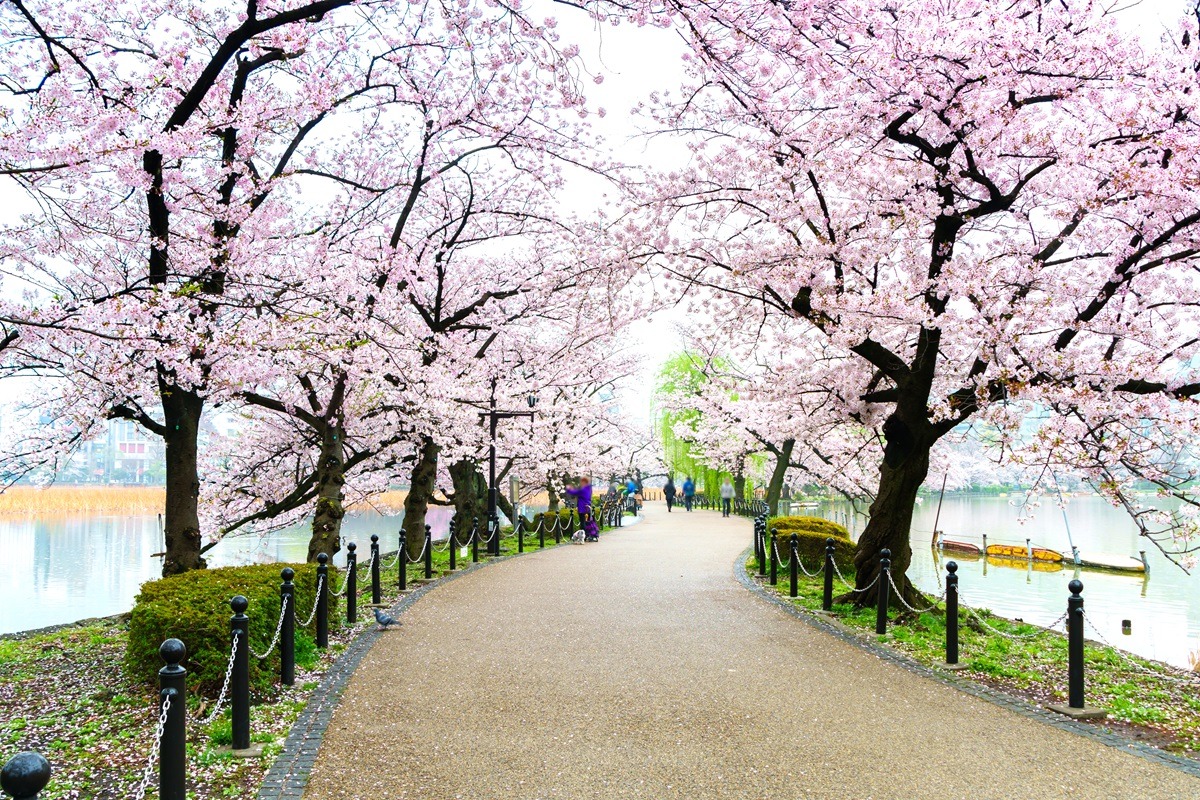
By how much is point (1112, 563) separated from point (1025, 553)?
113 inches

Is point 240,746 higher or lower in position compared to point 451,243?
lower

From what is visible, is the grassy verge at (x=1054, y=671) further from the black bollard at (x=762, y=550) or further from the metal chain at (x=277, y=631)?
the metal chain at (x=277, y=631)

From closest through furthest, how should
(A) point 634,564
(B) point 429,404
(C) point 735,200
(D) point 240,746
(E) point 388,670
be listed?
(D) point 240,746 → (E) point 388,670 → (C) point 735,200 → (B) point 429,404 → (A) point 634,564

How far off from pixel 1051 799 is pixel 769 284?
7.72m

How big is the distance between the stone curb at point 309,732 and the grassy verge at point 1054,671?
18.3ft

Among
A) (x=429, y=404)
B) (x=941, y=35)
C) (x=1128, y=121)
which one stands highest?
(x=941, y=35)

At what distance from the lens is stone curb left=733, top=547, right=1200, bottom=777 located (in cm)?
561

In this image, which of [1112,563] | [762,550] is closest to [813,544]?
[762,550]

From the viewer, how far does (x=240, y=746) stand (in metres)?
5.41

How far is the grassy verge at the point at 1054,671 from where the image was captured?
655 cm

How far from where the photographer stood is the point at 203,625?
20.7 ft

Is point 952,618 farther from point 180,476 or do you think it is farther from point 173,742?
point 180,476

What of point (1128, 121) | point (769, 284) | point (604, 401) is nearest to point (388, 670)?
point (769, 284)

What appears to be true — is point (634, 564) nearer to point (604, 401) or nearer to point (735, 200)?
point (735, 200)
